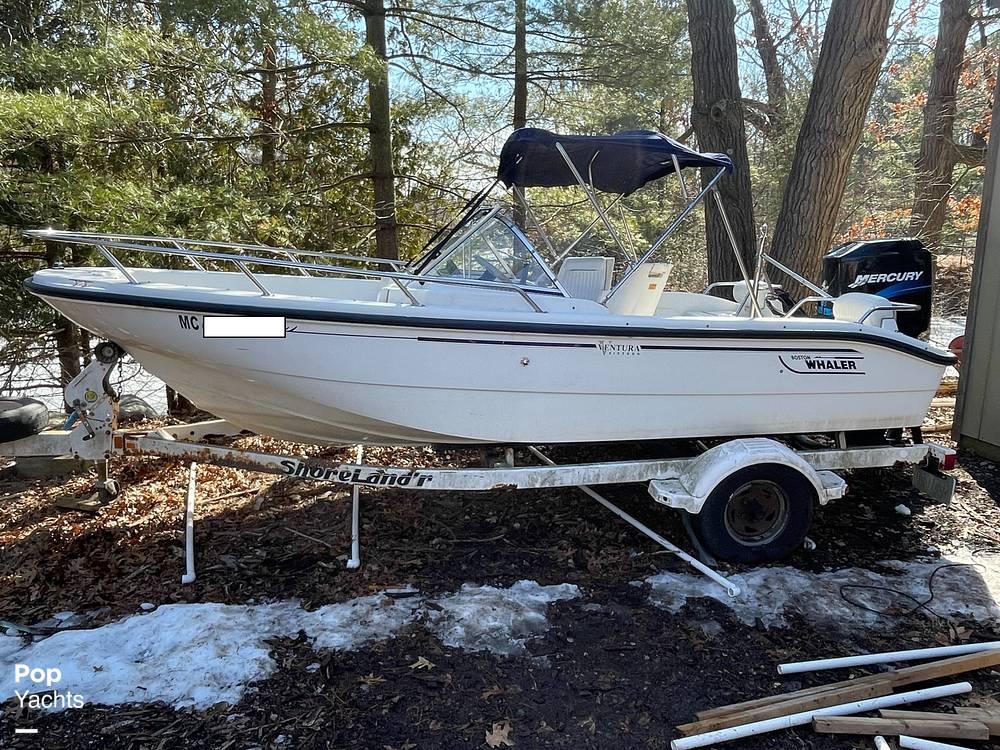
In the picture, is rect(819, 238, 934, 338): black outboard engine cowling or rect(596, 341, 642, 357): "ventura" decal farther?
rect(819, 238, 934, 338): black outboard engine cowling

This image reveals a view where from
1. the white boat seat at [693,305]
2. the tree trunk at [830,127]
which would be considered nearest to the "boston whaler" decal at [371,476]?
the white boat seat at [693,305]

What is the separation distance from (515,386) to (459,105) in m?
5.73

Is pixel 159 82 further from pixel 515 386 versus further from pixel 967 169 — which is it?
pixel 967 169

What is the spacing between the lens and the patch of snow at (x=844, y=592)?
309 cm

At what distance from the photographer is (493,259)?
3768 mm

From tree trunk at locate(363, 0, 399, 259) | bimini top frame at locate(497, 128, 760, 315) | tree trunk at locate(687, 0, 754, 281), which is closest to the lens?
bimini top frame at locate(497, 128, 760, 315)

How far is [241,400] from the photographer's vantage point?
346 centimetres

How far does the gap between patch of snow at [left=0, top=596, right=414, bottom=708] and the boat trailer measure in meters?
0.40

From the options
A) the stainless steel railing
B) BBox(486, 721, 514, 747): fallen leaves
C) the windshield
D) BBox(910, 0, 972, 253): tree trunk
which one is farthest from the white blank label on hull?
BBox(910, 0, 972, 253): tree trunk

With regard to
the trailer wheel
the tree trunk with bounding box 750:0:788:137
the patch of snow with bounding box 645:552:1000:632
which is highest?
the tree trunk with bounding box 750:0:788:137

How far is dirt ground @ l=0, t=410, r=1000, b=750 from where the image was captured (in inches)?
92.6

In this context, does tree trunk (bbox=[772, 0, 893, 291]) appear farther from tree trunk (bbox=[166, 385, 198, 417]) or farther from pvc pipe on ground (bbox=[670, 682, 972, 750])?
tree trunk (bbox=[166, 385, 198, 417])

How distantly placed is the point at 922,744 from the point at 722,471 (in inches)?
55.7

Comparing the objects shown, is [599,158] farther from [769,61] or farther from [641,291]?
[769,61]
